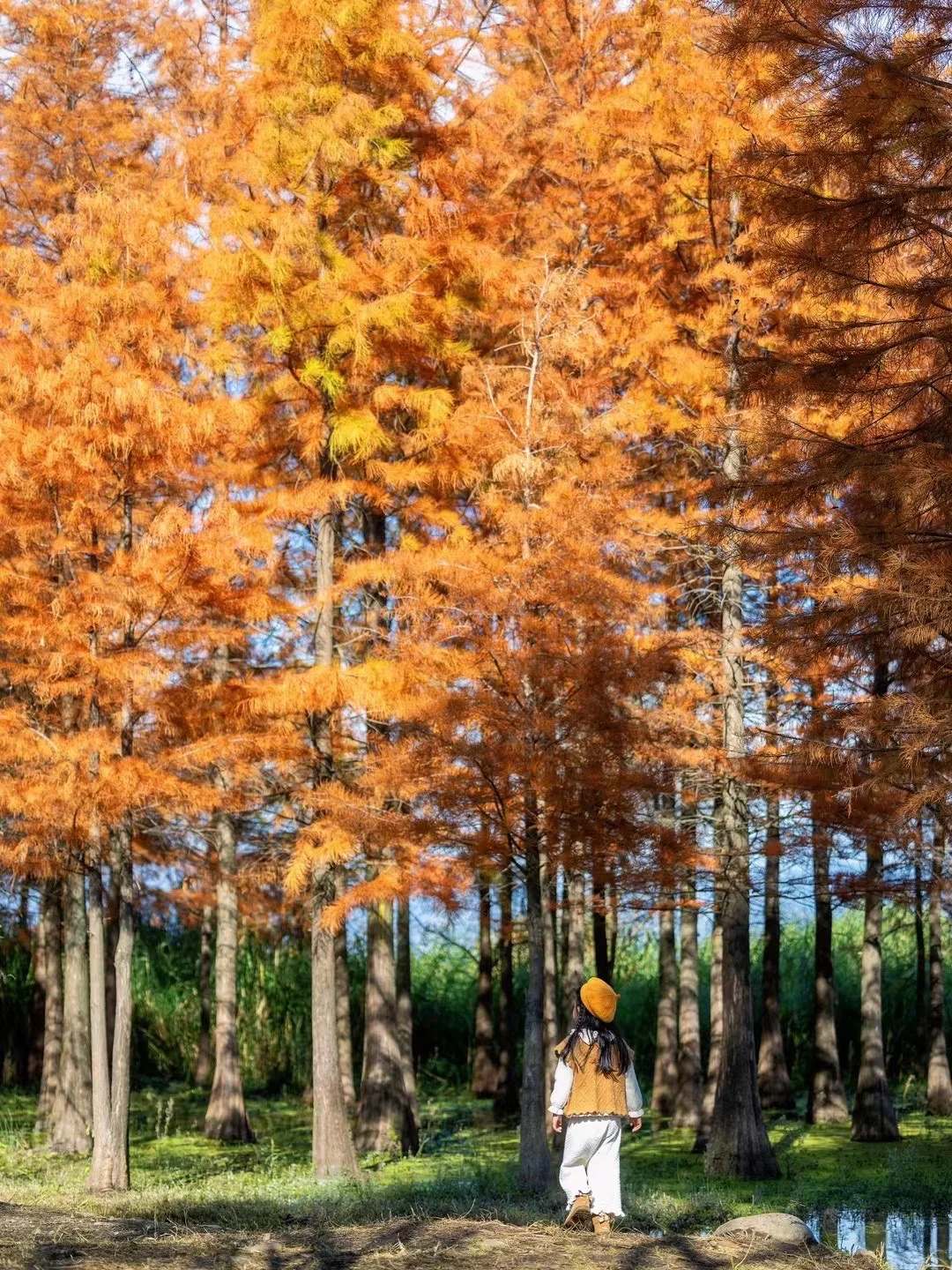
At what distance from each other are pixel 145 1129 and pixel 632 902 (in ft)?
31.0

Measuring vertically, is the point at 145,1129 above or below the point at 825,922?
below

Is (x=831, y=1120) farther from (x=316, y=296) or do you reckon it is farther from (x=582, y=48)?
(x=582, y=48)

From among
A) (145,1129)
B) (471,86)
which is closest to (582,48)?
(471,86)

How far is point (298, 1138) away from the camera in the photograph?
→ 20.8 meters

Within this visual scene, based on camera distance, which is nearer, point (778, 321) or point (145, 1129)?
point (778, 321)

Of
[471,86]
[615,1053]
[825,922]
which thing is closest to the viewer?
[615,1053]

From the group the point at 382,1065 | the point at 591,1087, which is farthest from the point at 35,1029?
the point at 591,1087

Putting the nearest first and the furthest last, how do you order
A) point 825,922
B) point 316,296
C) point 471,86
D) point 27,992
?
point 316,296 → point 471,86 → point 825,922 → point 27,992

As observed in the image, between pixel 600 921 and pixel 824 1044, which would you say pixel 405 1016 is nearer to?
pixel 600 921

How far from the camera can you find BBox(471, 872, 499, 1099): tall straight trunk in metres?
24.1

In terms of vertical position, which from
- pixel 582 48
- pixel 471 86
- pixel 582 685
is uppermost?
pixel 582 48

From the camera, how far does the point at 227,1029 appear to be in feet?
67.3

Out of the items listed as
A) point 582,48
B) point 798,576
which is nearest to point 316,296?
point 798,576

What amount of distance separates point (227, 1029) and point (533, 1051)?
7355 mm
